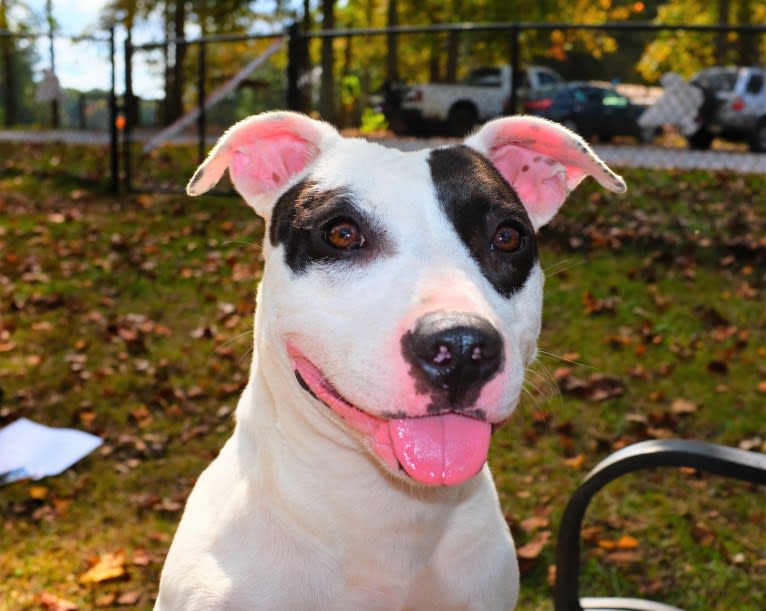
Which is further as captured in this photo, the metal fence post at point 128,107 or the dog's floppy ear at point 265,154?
the metal fence post at point 128,107

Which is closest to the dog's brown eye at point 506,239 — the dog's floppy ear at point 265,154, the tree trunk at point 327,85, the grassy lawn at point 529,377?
the grassy lawn at point 529,377

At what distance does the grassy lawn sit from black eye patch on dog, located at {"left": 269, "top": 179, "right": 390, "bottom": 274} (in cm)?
A: 47

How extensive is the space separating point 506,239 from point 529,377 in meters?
2.30

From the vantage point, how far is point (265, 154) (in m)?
2.90

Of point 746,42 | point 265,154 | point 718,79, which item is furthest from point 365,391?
point 746,42

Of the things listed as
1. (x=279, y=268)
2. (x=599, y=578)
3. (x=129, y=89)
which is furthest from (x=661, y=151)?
(x=279, y=268)

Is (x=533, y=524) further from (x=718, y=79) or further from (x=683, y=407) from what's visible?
(x=718, y=79)

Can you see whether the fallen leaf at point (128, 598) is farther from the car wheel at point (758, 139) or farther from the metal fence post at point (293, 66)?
the car wheel at point (758, 139)

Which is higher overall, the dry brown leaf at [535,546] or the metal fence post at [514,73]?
the metal fence post at [514,73]

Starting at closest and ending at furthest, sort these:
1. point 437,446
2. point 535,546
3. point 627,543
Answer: point 437,446, point 535,546, point 627,543

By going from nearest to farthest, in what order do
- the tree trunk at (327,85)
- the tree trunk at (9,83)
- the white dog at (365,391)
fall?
the white dog at (365,391) < the tree trunk at (327,85) < the tree trunk at (9,83)

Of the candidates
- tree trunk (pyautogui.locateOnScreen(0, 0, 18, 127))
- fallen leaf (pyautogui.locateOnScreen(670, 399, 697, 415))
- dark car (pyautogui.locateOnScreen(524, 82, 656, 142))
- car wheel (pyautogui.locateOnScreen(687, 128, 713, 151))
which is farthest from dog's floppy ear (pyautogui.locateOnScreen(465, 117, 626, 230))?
tree trunk (pyautogui.locateOnScreen(0, 0, 18, 127))

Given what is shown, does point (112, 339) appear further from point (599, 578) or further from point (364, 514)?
point (364, 514)

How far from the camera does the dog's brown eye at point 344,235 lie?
2.43 m
